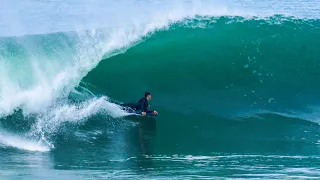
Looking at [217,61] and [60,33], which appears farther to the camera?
[60,33]

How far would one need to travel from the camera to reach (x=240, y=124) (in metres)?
13.9

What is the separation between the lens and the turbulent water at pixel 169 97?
34.2ft

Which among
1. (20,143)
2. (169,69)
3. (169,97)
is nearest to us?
(20,143)

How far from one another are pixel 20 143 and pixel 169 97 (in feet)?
15.7

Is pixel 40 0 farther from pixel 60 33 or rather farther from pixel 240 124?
pixel 240 124

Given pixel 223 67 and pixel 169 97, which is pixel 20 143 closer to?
pixel 169 97

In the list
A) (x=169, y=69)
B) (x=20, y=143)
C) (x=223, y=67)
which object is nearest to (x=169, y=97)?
(x=169, y=69)

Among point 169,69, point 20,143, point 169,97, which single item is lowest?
point 20,143

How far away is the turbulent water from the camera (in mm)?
10438

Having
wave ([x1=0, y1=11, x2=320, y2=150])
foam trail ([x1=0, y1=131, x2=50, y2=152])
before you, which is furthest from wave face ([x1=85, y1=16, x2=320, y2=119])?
foam trail ([x1=0, y1=131, x2=50, y2=152])

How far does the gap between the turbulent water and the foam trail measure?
0.07 feet

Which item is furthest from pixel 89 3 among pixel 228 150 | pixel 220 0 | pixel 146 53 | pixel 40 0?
pixel 228 150

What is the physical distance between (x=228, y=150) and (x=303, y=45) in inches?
285

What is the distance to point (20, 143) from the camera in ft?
37.7
